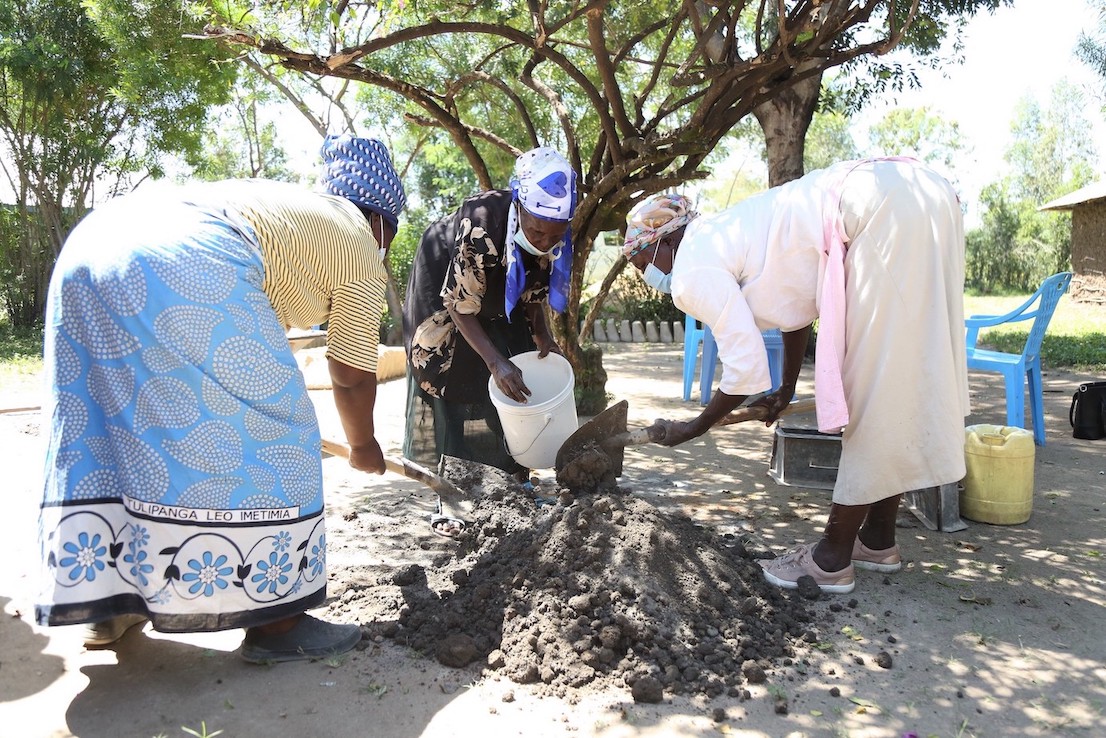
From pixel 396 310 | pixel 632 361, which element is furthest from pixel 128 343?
pixel 396 310

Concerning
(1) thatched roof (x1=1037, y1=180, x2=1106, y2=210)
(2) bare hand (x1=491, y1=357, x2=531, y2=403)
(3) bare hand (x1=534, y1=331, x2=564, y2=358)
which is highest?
(1) thatched roof (x1=1037, y1=180, x2=1106, y2=210)

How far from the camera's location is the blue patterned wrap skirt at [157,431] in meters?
2.03

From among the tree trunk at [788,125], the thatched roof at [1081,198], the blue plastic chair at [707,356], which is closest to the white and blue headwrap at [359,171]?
the blue plastic chair at [707,356]

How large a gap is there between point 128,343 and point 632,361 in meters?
8.75

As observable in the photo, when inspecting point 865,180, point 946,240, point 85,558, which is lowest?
point 85,558

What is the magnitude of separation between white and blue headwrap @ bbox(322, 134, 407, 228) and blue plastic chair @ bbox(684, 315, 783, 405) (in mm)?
3835

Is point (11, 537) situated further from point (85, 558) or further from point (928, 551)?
point (928, 551)

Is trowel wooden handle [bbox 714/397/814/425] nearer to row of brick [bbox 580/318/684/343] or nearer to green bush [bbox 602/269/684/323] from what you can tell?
row of brick [bbox 580/318/684/343]

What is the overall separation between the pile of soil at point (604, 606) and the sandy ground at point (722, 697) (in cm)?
7

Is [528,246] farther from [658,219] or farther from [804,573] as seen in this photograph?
[804,573]

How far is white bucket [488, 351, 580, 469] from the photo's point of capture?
11.1ft

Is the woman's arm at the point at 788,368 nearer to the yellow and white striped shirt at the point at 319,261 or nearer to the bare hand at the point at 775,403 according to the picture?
the bare hand at the point at 775,403

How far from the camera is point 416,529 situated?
12.5ft

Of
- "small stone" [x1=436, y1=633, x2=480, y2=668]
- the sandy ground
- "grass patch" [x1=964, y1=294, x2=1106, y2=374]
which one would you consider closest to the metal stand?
the sandy ground
